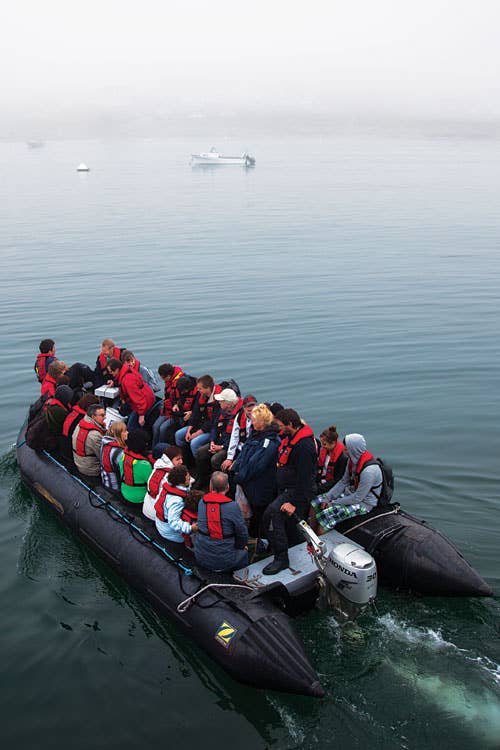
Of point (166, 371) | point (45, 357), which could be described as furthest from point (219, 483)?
point (45, 357)

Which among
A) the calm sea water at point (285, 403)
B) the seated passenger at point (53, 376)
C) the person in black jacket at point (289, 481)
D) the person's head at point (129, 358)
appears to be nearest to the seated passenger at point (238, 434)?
the person in black jacket at point (289, 481)

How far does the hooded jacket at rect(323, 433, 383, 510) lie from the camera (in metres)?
7.68

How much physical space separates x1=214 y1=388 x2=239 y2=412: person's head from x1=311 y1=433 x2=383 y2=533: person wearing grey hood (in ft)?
5.37

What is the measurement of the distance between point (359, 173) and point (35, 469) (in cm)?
7169

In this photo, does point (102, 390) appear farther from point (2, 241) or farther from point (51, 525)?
point (2, 241)

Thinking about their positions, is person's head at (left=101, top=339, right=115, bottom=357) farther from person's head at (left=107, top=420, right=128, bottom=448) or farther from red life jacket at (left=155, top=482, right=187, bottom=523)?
red life jacket at (left=155, top=482, right=187, bottom=523)

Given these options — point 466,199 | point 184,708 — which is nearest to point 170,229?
point 466,199

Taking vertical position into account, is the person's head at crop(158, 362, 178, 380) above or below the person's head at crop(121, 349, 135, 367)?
below

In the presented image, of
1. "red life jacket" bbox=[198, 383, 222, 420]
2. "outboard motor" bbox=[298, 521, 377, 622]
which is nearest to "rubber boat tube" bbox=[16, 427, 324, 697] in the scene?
"outboard motor" bbox=[298, 521, 377, 622]

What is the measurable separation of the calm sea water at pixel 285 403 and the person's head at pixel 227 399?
2.77m

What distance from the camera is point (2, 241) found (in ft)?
113

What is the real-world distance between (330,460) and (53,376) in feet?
16.6

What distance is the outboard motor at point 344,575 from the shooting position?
23.6 feet

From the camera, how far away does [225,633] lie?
6.76 meters
